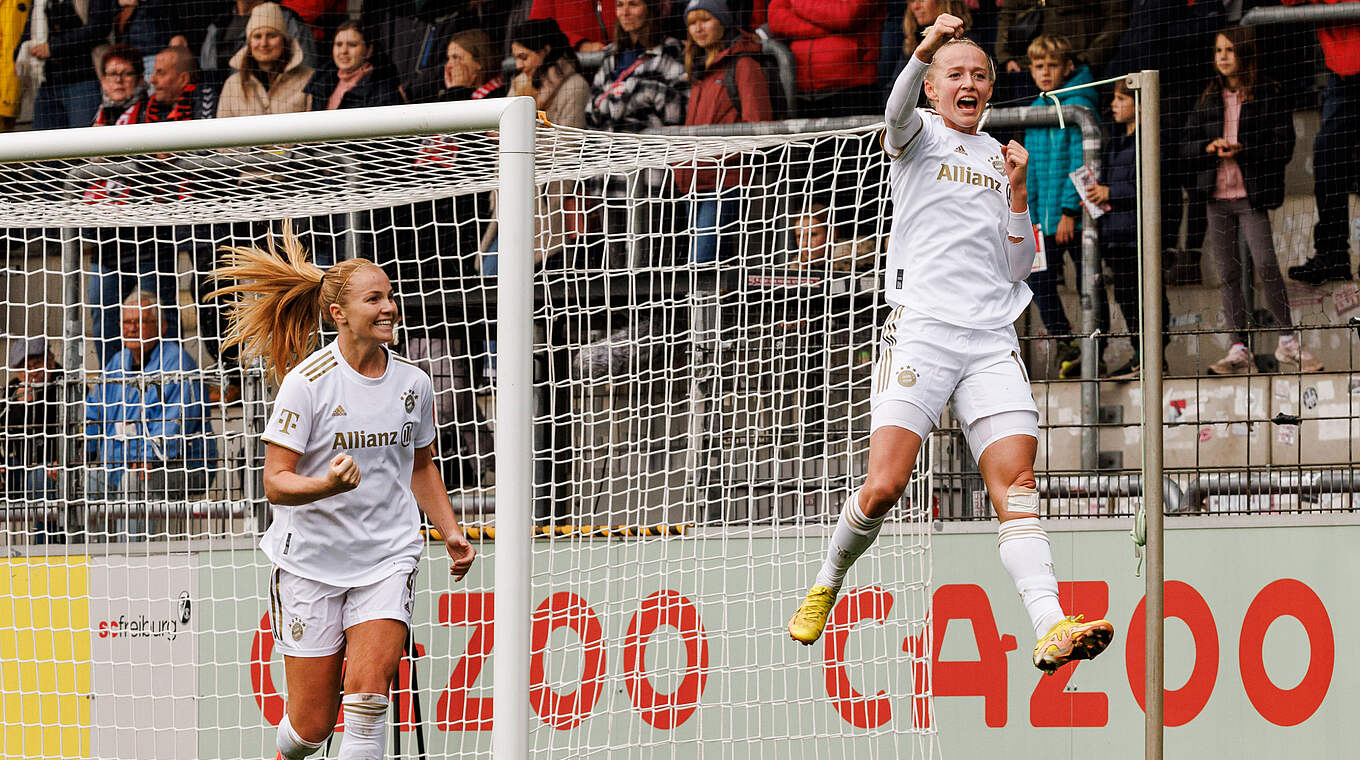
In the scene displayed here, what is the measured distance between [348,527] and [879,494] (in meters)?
1.61

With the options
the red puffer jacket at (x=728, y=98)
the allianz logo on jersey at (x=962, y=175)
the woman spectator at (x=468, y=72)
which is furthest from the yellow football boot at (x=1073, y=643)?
the woman spectator at (x=468, y=72)

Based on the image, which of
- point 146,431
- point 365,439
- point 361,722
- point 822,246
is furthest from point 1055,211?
point 146,431

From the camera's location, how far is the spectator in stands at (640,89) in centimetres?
771

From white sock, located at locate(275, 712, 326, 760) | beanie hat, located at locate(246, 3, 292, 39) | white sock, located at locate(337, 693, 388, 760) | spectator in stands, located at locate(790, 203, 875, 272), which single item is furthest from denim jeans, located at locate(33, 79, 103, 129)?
white sock, located at locate(337, 693, 388, 760)

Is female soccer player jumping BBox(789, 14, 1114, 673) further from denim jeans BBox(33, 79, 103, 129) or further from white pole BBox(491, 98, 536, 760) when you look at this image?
denim jeans BBox(33, 79, 103, 129)

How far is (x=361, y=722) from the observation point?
14.0 ft

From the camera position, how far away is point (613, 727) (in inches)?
233

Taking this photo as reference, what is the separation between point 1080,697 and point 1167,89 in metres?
3.29

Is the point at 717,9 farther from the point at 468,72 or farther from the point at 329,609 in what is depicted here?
the point at 329,609

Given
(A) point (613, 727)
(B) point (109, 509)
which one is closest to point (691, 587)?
(A) point (613, 727)

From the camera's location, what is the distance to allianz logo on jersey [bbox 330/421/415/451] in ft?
14.3

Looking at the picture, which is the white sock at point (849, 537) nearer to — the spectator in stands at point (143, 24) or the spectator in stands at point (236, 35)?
the spectator in stands at point (236, 35)

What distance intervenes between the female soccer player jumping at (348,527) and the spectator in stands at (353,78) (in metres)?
3.85

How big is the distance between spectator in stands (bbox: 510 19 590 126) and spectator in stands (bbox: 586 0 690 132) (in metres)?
0.08
